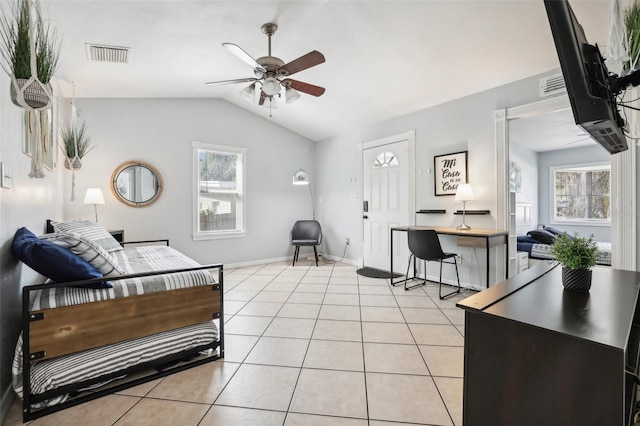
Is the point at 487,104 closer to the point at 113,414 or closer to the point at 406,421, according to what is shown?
the point at 406,421

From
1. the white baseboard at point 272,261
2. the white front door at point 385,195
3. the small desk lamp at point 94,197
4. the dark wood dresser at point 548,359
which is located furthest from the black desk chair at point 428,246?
the small desk lamp at point 94,197

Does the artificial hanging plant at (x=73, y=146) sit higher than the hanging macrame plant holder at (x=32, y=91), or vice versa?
the artificial hanging plant at (x=73, y=146)

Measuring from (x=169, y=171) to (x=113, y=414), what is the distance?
378cm

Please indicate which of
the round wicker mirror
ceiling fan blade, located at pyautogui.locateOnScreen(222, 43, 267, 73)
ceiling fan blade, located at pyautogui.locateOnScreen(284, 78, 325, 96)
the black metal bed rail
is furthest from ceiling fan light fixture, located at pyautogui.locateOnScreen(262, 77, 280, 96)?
the round wicker mirror

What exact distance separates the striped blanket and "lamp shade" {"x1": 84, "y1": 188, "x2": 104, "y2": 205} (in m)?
2.21

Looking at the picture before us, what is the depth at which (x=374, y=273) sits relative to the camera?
185 inches

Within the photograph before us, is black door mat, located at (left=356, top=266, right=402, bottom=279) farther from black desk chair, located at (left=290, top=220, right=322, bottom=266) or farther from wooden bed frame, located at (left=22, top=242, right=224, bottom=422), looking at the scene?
wooden bed frame, located at (left=22, top=242, right=224, bottom=422)

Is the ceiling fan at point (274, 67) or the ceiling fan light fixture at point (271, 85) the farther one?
the ceiling fan light fixture at point (271, 85)

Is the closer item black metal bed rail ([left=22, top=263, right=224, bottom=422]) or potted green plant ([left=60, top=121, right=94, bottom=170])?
black metal bed rail ([left=22, top=263, right=224, bottom=422])

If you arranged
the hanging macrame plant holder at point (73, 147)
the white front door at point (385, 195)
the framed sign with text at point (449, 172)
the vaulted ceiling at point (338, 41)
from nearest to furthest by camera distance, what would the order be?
the vaulted ceiling at point (338, 41) < the hanging macrame plant holder at point (73, 147) < the framed sign with text at point (449, 172) < the white front door at point (385, 195)

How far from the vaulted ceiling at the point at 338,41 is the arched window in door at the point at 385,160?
2.67ft

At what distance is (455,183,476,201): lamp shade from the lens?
3486 mm

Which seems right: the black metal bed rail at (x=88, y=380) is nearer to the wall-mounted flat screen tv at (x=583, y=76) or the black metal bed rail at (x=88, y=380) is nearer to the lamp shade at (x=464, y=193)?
the wall-mounted flat screen tv at (x=583, y=76)

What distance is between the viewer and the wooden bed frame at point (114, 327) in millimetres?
1502
